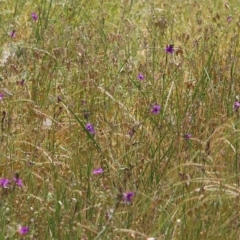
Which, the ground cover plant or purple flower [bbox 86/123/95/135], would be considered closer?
the ground cover plant

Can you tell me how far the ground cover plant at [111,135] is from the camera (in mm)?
2600

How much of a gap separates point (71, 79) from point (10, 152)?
104 centimetres

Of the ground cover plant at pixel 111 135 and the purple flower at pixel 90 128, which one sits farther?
the purple flower at pixel 90 128

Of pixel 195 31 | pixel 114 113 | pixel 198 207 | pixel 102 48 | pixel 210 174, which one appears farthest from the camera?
pixel 195 31

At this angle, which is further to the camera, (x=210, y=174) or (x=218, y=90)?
(x=218, y=90)

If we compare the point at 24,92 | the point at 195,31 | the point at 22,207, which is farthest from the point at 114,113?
the point at 195,31

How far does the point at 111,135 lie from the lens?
9.77 ft

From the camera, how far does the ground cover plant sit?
8.53 feet

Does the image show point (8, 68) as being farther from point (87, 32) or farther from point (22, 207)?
point (22, 207)

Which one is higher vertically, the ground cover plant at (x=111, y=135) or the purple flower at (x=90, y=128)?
the purple flower at (x=90, y=128)

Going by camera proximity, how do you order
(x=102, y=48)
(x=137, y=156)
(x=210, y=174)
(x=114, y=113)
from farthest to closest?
(x=102, y=48), (x=114, y=113), (x=137, y=156), (x=210, y=174)

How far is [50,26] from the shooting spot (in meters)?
4.58

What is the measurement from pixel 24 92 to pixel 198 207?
51.6 inches

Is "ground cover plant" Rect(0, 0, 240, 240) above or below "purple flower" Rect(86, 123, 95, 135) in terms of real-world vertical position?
below
